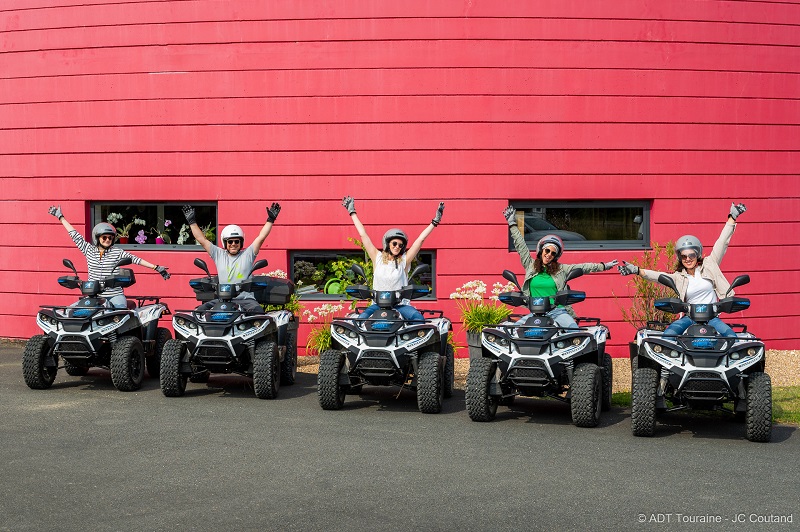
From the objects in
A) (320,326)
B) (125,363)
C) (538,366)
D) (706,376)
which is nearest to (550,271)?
(538,366)

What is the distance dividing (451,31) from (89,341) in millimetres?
6437

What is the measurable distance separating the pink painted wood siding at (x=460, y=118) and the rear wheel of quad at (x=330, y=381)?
419 cm

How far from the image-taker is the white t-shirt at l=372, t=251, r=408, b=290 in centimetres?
1109

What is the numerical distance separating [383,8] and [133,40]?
3677 millimetres

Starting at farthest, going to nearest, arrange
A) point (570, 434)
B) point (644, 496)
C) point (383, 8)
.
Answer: point (383, 8) → point (570, 434) → point (644, 496)

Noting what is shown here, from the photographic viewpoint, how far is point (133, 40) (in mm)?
14422

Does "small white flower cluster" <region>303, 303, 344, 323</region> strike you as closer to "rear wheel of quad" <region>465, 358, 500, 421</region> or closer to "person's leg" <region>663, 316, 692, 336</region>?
"rear wheel of quad" <region>465, 358, 500, 421</region>

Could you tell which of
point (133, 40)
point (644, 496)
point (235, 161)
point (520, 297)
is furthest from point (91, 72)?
point (644, 496)

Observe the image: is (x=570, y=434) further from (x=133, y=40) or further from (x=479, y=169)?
(x=133, y=40)

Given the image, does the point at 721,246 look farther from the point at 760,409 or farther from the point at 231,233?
the point at 231,233

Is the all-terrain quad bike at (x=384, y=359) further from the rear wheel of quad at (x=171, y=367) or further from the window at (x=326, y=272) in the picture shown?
the window at (x=326, y=272)

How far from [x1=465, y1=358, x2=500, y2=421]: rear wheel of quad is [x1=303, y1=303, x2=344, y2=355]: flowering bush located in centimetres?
406

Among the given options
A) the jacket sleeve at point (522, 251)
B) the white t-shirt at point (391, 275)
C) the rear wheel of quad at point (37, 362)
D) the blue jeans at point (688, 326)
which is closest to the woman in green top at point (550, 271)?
the jacket sleeve at point (522, 251)

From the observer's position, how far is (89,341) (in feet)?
35.9
